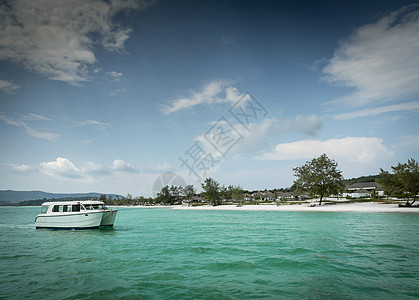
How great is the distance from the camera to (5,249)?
75.4 ft

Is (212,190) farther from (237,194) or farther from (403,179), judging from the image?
(403,179)

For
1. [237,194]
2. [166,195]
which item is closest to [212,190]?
[237,194]

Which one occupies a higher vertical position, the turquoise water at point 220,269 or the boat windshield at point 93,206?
the boat windshield at point 93,206

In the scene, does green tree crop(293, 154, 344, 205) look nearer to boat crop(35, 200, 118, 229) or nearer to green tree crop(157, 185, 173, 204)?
boat crop(35, 200, 118, 229)

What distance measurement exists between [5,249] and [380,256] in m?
30.2

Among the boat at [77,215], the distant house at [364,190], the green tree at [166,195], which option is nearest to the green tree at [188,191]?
the green tree at [166,195]

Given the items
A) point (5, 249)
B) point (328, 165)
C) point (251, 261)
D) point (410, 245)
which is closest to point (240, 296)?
point (251, 261)

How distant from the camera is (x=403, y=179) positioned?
5238 cm

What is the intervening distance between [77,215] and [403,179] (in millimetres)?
60059

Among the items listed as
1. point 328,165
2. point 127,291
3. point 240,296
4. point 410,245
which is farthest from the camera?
point 328,165

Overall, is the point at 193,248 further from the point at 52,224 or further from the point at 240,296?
the point at 52,224

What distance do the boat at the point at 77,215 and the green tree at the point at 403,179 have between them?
184ft

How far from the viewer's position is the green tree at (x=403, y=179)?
51.8m

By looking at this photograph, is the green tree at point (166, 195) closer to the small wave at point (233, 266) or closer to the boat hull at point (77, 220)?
the boat hull at point (77, 220)
